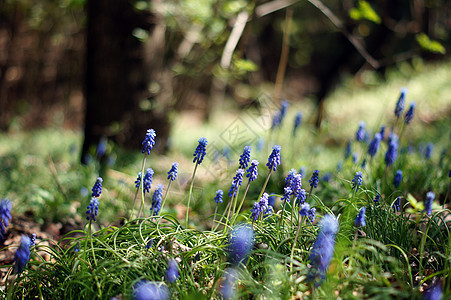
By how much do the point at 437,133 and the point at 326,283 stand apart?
6.27 metres

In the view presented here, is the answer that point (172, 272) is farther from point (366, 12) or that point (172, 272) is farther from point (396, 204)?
point (366, 12)

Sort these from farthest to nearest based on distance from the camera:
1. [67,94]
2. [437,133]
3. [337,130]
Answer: [67,94] < [337,130] < [437,133]

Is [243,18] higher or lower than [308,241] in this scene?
higher

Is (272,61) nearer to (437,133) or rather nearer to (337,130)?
(337,130)

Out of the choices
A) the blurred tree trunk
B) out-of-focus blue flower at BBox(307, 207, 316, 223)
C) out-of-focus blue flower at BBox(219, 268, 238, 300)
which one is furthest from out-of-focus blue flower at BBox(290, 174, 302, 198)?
the blurred tree trunk

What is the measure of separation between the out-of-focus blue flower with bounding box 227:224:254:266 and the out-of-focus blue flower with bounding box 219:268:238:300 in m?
0.04

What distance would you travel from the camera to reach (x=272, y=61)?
64.1 feet

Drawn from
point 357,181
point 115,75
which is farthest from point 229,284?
point 115,75

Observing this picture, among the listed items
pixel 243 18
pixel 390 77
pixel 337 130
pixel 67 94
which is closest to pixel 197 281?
pixel 243 18

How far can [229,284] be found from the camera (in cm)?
147

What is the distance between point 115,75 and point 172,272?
3456 millimetres

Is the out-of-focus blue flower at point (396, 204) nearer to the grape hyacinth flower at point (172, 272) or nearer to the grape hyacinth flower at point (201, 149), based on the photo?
the grape hyacinth flower at point (201, 149)

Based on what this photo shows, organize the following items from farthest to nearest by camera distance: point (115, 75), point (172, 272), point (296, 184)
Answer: point (115, 75) < point (296, 184) < point (172, 272)

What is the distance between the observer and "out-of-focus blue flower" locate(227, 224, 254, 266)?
157cm
